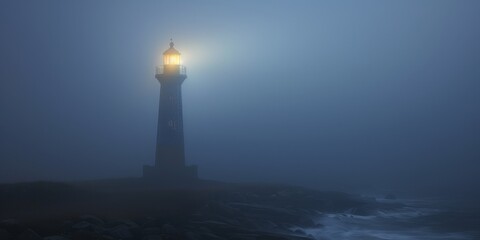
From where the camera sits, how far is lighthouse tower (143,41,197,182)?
38.1 meters

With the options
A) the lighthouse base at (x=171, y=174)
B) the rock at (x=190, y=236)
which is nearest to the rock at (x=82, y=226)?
the rock at (x=190, y=236)

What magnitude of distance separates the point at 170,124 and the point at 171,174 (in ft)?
11.8

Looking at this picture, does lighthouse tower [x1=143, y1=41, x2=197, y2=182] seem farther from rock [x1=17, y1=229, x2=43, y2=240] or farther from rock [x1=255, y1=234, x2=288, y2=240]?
rock [x1=17, y1=229, x2=43, y2=240]

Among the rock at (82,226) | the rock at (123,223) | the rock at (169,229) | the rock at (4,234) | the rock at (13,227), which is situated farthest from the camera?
the rock at (123,223)

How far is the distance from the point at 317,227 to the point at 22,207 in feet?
52.1

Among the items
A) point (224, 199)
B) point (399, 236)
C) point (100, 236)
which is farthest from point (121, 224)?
point (399, 236)

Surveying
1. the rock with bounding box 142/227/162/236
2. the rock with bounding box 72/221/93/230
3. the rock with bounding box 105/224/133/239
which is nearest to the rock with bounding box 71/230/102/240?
the rock with bounding box 72/221/93/230

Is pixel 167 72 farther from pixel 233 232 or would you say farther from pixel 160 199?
pixel 233 232

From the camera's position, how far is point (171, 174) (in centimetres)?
3838

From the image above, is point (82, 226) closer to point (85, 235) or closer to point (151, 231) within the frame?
point (85, 235)

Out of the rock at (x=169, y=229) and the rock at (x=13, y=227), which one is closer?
the rock at (x=13, y=227)

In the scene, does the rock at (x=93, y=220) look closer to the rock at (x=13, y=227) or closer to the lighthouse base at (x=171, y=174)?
the rock at (x=13, y=227)

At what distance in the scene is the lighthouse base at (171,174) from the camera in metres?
38.4

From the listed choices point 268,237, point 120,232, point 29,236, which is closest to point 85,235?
point 120,232
